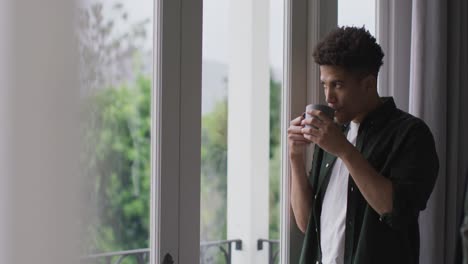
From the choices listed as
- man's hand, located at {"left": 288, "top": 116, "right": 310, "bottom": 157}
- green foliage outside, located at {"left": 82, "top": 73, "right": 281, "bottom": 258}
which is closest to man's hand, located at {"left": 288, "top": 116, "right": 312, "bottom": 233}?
man's hand, located at {"left": 288, "top": 116, "right": 310, "bottom": 157}

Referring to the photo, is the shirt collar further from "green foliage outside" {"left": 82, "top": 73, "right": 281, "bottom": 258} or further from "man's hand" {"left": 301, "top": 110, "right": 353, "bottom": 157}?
"green foliage outside" {"left": 82, "top": 73, "right": 281, "bottom": 258}

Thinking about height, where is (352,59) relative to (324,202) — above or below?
above

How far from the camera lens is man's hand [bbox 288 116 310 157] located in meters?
1.68

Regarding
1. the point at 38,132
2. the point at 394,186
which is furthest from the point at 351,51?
the point at 38,132

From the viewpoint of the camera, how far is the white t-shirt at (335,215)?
1.63 m

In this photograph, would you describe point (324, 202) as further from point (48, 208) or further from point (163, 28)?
point (48, 208)

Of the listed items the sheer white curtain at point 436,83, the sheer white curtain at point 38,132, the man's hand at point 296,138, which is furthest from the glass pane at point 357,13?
the sheer white curtain at point 38,132

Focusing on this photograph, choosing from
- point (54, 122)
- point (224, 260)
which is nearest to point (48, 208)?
point (54, 122)

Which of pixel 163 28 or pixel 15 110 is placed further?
pixel 163 28

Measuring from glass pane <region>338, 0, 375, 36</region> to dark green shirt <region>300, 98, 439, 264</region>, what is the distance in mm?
516

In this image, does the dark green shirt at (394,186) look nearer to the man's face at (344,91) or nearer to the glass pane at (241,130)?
the man's face at (344,91)

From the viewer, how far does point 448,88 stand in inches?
85.5

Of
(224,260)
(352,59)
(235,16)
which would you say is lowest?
(224,260)

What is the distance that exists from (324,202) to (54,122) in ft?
2.77
